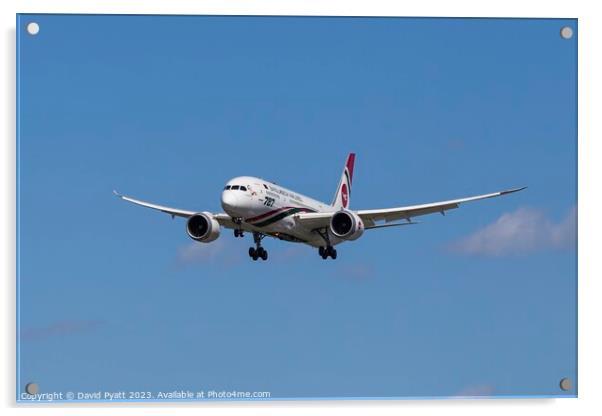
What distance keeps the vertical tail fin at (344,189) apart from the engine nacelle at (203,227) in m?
10.3

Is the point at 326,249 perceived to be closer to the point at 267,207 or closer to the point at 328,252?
the point at 328,252

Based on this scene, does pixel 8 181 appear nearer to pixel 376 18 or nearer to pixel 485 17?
pixel 376 18

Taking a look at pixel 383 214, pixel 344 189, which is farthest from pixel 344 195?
pixel 383 214

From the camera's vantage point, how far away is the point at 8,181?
2425 centimetres

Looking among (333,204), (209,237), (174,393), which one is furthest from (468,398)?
(333,204)

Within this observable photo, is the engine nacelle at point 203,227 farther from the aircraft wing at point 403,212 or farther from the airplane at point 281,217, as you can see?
the aircraft wing at point 403,212

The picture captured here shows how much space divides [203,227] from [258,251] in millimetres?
2855

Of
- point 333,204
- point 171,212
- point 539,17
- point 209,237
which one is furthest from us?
point 333,204

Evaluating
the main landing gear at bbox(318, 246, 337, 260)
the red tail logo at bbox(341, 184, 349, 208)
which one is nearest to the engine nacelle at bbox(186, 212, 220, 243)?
the main landing gear at bbox(318, 246, 337, 260)

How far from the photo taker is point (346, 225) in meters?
39.2

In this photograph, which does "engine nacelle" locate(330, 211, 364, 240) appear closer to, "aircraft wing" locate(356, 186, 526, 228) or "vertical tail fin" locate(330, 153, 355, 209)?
"aircraft wing" locate(356, 186, 526, 228)

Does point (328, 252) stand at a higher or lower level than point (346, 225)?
lower

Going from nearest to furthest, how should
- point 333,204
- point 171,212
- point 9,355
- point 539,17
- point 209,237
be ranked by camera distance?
point 9,355 → point 539,17 → point 209,237 → point 171,212 → point 333,204

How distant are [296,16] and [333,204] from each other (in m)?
24.0
